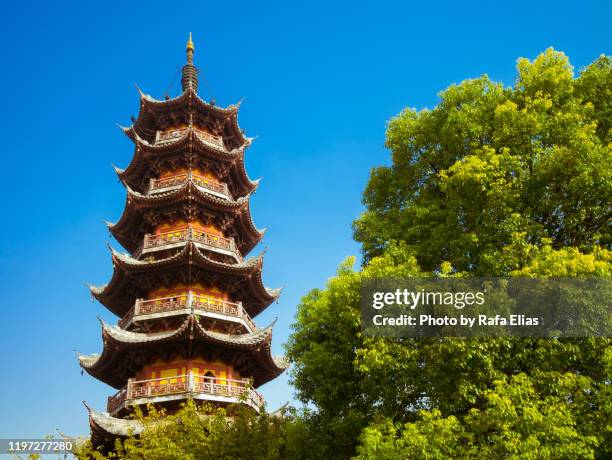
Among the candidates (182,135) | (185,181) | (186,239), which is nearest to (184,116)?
(182,135)

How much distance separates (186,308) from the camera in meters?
22.6

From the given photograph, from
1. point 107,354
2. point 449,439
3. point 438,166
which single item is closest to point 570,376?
point 449,439

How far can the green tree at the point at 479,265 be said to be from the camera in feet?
32.0

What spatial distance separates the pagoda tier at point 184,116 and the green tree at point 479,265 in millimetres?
15728

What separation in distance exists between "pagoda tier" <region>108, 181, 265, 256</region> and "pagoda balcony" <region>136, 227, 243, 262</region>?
793mm

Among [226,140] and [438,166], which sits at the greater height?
[226,140]

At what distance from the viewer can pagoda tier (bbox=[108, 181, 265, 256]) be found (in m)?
25.2

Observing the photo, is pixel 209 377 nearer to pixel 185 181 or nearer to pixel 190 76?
pixel 185 181

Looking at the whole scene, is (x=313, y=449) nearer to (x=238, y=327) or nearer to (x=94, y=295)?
(x=238, y=327)

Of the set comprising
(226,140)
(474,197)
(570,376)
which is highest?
(226,140)

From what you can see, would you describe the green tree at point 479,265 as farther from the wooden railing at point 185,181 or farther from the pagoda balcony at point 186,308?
the wooden railing at point 185,181

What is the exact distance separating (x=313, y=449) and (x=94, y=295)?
16809 mm

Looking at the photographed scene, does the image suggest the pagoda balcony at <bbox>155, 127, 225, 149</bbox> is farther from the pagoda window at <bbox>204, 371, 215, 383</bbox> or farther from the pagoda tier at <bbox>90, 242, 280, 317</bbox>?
the pagoda window at <bbox>204, 371, 215, 383</bbox>

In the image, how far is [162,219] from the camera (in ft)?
85.1
